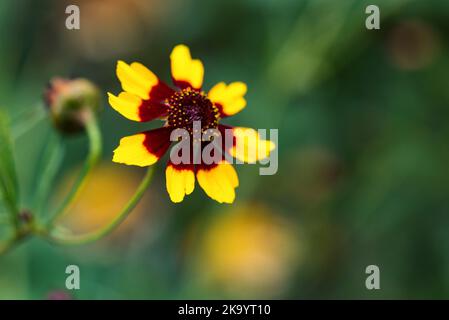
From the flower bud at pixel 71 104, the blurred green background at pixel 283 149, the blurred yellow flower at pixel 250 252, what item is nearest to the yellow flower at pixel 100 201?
the blurred green background at pixel 283 149

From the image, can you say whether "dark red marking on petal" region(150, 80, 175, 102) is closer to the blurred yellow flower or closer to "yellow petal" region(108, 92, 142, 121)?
"yellow petal" region(108, 92, 142, 121)

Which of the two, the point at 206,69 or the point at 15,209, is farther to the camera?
the point at 206,69

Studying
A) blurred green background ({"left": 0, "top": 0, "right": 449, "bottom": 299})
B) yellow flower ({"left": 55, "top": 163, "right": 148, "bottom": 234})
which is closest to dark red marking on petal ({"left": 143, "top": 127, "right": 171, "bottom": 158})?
blurred green background ({"left": 0, "top": 0, "right": 449, "bottom": 299})

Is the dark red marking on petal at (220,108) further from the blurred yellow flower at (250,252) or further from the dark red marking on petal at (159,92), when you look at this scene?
the blurred yellow flower at (250,252)

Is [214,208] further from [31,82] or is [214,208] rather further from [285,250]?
[31,82]

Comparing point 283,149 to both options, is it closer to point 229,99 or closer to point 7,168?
point 229,99

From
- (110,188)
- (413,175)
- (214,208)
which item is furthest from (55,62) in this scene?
(413,175)
